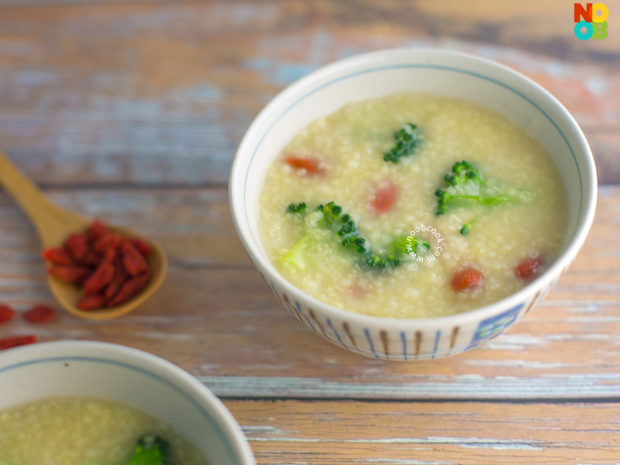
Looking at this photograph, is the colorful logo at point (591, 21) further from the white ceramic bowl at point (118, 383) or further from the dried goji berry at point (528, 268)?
the white ceramic bowl at point (118, 383)

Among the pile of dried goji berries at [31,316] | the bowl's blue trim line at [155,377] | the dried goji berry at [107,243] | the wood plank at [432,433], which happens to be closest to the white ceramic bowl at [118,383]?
the bowl's blue trim line at [155,377]

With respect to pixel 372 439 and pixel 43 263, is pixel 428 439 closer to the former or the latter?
pixel 372 439

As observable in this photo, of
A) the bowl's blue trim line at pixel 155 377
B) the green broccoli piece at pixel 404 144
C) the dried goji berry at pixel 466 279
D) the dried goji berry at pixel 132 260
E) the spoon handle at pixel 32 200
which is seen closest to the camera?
the bowl's blue trim line at pixel 155 377

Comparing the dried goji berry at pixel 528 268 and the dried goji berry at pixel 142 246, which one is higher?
the dried goji berry at pixel 528 268

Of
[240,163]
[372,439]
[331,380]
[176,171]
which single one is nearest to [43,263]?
[176,171]

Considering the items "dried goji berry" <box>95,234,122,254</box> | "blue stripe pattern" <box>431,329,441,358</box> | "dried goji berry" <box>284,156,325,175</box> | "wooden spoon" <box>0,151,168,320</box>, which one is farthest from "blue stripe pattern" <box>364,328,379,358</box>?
"dried goji berry" <box>95,234,122,254</box>

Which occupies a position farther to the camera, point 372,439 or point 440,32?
point 440,32
